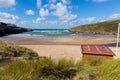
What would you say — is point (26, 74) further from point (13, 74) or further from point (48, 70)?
point (48, 70)

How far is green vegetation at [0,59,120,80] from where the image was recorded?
4572mm

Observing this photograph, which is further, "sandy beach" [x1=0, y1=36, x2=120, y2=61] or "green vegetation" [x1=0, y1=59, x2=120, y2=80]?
"sandy beach" [x1=0, y1=36, x2=120, y2=61]

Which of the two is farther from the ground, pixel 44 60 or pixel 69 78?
pixel 44 60

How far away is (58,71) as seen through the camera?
509 centimetres

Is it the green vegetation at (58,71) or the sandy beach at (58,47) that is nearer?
the green vegetation at (58,71)

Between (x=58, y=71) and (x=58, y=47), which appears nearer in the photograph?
(x=58, y=71)

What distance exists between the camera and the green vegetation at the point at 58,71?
4.57 m

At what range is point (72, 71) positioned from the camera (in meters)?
5.22

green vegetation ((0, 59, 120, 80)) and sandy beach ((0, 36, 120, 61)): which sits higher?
green vegetation ((0, 59, 120, 80))

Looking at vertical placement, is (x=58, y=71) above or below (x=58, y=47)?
above

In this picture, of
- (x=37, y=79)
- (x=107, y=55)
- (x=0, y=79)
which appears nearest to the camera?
(x=0, y=79)

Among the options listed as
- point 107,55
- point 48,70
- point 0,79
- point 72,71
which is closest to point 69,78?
point 72,71

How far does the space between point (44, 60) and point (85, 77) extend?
1126mm

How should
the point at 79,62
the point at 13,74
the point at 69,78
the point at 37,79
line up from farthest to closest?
the point at 79,62 → the point at 69,78 → the point at 37,79 → the point at 13,74
